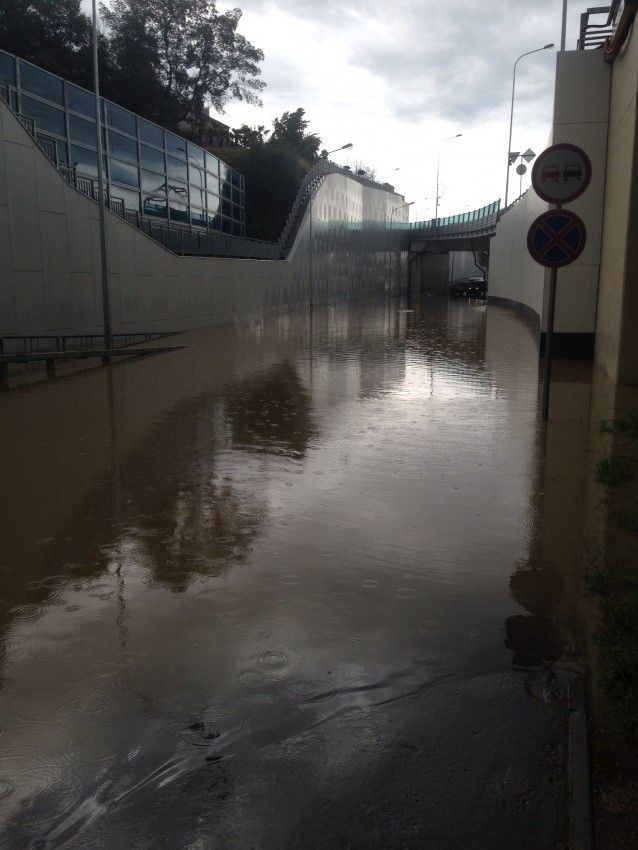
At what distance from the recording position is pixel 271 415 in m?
11.4

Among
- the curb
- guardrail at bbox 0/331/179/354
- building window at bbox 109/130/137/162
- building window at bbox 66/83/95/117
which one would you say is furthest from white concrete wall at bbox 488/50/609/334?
building window at bbox 109/130/137/162

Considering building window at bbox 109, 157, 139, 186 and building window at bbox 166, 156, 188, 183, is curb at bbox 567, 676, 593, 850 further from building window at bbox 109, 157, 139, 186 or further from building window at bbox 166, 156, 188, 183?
building window at bbox 166, 156, 188, 183

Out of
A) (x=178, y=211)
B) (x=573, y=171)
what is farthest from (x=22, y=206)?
(x=178, y=211)

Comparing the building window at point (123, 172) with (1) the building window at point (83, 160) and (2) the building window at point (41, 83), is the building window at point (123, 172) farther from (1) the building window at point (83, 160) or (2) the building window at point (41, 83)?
(2) the building window at point (41, 83)

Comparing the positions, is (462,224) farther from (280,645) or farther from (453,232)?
(280,645)

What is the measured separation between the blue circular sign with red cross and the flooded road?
7.63 ft

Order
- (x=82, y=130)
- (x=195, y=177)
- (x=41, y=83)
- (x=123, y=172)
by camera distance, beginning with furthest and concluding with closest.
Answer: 1. (x=195, y=177)
2. (x=123, y=172)
3. (x=82, y=130)
4. (x=41, y=83)

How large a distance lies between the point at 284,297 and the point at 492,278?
1880 centimetres

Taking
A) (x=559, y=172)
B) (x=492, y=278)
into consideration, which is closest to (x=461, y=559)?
(x=559, y=172)

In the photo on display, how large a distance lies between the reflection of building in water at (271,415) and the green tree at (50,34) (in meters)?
37.4

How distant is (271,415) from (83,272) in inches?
492

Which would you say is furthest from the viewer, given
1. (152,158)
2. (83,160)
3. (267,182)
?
(267,182)

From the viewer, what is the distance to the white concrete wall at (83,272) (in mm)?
18375

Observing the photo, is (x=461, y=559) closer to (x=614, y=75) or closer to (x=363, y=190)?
(x=614, y=75)
